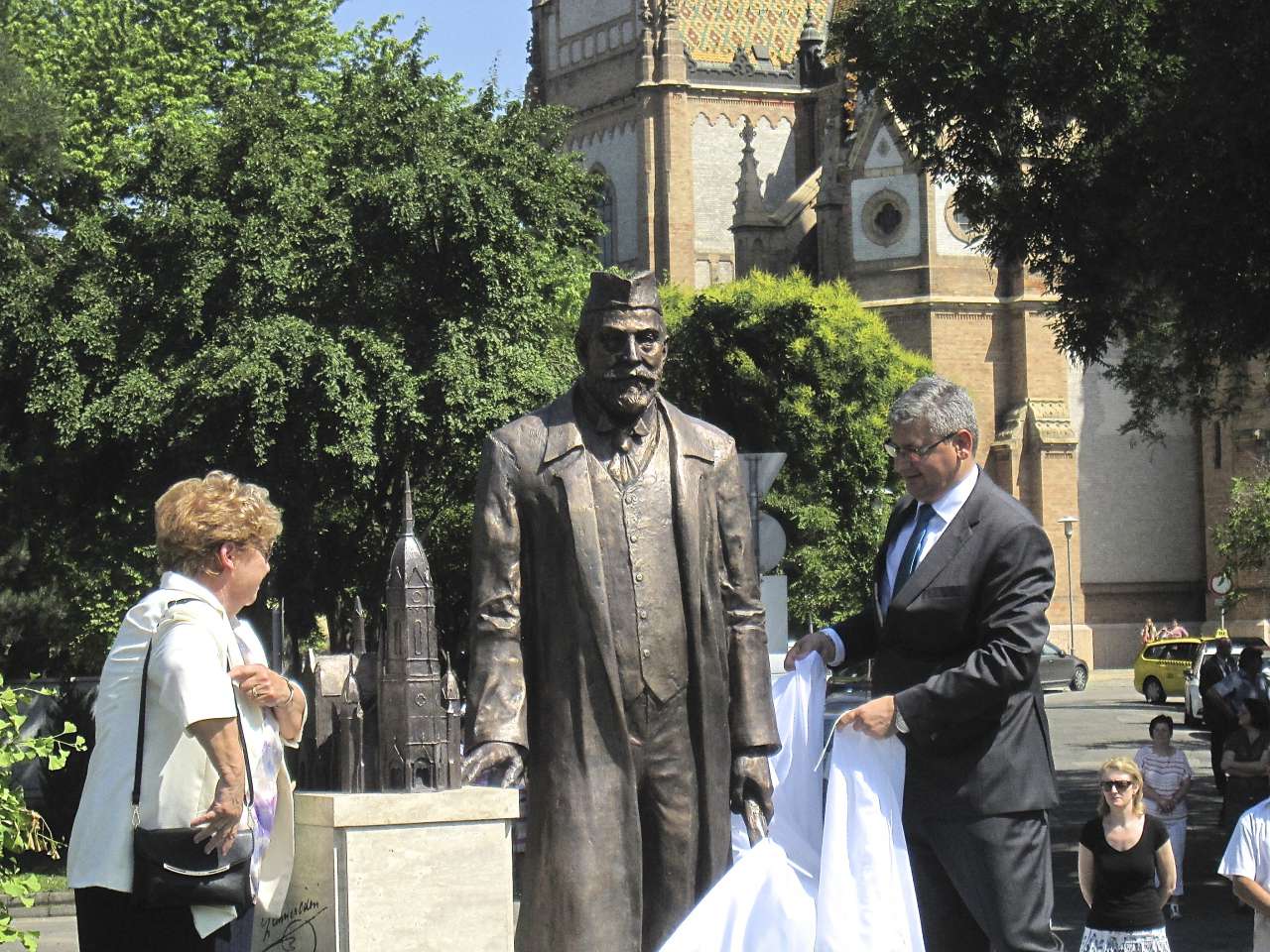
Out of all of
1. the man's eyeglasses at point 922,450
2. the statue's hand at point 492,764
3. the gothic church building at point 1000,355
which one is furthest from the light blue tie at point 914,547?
the gothic church building at point 1000,355

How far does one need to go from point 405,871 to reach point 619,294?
4.10 meters

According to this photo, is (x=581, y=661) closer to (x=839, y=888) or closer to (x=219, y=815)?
(x=839, y=888)

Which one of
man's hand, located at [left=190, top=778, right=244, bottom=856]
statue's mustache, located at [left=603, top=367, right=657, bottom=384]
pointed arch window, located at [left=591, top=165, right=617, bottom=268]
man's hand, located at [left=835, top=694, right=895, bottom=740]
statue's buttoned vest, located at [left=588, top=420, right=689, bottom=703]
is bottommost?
man's hand, located at [left=190, top=778, right=244, bottom=856]

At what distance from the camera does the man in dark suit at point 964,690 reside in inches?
239

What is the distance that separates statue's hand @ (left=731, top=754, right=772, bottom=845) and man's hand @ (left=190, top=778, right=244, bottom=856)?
4.76 ft

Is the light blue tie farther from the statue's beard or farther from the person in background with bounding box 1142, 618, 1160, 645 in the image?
the person in background with bounding box 1142, 618, 1160, 645

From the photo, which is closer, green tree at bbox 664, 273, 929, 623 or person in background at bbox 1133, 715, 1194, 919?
person in background at bbox 1133, 715, 1194, 919

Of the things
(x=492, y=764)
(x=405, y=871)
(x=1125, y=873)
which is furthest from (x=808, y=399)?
(x=492, y=764)

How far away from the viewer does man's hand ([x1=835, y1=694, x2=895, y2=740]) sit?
6.05 meters

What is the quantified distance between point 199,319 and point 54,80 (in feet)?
46.4

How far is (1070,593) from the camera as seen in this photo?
192 feet

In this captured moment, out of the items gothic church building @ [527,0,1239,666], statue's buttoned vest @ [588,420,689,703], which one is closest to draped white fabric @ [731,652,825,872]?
statue's buttoned vest @ [588,420,689,703]

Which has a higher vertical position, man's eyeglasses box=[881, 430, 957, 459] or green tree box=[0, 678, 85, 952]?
man's eyeglasses box=[881, 430, 957, 459]

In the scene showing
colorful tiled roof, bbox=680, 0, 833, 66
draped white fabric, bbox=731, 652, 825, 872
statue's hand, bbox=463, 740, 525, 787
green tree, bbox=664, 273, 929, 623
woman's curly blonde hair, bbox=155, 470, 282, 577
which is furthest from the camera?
colorful tiled roof, bbox=680, 0, 833, 66
